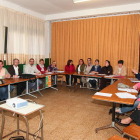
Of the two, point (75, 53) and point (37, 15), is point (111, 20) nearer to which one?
point (75, 53)

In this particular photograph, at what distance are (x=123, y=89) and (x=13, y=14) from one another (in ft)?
15.3

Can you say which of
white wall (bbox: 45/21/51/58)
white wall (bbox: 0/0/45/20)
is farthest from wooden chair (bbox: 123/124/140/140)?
white wall (bbox: 45/21/51/58)

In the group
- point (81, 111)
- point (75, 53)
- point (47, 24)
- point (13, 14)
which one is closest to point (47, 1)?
point (13, 14)

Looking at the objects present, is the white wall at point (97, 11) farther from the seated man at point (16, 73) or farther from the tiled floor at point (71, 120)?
the tiled floor at point (71, 120)

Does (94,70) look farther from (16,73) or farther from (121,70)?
(16,73)

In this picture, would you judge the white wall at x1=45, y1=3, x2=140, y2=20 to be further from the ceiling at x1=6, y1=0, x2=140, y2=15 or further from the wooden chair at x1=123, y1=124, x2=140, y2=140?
the wooden chair at x1=123, y1=124, x2=140, y2=140

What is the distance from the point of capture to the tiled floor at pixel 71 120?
2.43 m

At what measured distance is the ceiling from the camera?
515cm

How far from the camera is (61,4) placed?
216 inches

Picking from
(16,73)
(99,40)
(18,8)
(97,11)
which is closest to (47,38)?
(18,8)

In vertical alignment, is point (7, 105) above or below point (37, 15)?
below

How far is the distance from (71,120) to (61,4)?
4391 millimetres

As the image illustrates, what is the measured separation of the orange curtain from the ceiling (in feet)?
2.31

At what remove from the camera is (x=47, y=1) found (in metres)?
5.15
